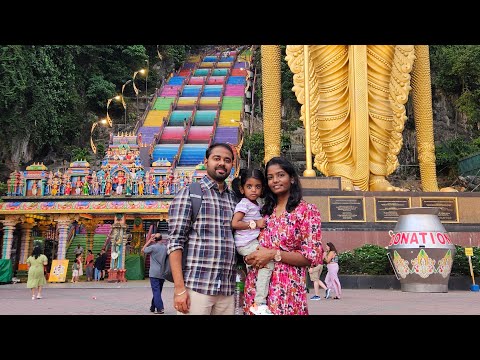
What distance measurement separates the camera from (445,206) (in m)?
9.04

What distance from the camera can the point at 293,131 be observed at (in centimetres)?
2961

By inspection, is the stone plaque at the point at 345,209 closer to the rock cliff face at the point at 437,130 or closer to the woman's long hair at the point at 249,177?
the woman's long hair at the point at 249,177

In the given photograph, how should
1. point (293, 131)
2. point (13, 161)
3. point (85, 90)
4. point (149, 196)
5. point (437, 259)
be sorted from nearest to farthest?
point (437, 259)
point (149, 196)
point (13, 161)
point (293, 131)
point (85, 90)

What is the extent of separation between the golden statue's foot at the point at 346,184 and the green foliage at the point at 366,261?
188 cm

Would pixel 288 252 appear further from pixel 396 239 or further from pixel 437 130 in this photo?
pixel 437 130

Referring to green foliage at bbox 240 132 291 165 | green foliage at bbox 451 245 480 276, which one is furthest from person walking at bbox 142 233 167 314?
green foliage at bbox 240 132 291 165

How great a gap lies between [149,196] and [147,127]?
522 inches

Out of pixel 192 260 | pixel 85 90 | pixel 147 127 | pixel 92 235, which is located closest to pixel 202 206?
pixel 192 260

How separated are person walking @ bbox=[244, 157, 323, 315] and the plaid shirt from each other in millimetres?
130

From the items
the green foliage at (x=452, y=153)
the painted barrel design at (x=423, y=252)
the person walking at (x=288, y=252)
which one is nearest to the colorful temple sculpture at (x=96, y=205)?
the painted barrel design at (x=423, y=252)

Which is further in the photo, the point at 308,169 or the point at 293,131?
the point at 293,131

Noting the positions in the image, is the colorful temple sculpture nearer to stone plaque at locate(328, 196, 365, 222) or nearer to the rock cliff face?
stone plaque at locate(328, 196, 365, 222)
